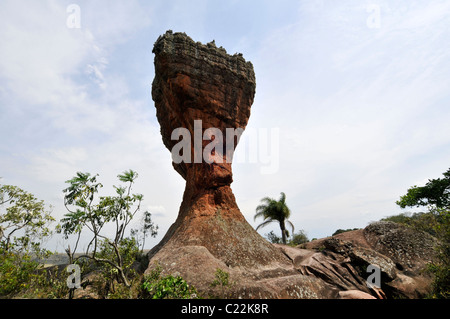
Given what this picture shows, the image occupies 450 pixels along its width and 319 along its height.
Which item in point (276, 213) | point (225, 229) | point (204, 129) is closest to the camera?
point (225, 229)

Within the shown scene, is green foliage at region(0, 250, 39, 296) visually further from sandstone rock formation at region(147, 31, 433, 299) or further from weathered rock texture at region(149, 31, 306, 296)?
weathered rock texture at region(149, 31, 306, 296)

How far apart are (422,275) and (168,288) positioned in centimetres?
1966

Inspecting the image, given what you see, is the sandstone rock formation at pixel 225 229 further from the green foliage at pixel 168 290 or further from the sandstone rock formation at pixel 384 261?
the green foliage at pixel 168 290

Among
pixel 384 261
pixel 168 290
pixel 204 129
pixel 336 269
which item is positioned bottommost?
pixel 336 269

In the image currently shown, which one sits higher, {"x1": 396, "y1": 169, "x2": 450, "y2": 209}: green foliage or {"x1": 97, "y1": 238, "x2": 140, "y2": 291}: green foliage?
{"x1": 396, "y1": 169, "x2": 450, "y2": 209}: green foliage

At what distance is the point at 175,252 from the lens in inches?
574

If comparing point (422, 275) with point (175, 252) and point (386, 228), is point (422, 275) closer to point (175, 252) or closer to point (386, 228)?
point (386, 228)

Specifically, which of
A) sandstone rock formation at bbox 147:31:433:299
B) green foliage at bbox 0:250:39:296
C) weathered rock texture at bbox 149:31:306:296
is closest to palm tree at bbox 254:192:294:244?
sandstone rock formation at bbox 147:31:433:299

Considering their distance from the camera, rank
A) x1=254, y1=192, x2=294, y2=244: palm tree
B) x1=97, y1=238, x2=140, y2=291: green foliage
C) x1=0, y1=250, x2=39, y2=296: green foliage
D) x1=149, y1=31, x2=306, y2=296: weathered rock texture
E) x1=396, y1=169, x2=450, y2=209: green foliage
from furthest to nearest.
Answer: x1=254, y1=192, x2=294, y2=244: palm tree < x1=396, y1=169, x2=450, y2=209: green foliage < x1=149, y1=31, x2=306, y2=296: weathered rock texture < x1=97, y1=238, x2=140, y2=291: green foliage < x1=0, y1=250, x2=39, y2=296: green foliage

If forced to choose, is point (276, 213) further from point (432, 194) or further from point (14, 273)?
point (14, 273)

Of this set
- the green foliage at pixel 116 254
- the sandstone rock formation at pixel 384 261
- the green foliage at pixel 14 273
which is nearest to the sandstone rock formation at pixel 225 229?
the sandstone rock formation at pixel 384 261

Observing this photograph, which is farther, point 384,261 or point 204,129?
point 204,129

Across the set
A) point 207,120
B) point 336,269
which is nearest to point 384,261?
point 336,269

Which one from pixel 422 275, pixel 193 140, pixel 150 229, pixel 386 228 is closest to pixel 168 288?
pixel 193 140
